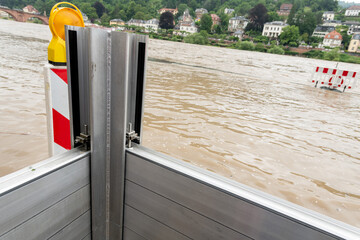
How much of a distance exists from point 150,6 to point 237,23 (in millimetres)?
37462

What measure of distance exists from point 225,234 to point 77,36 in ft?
4.06

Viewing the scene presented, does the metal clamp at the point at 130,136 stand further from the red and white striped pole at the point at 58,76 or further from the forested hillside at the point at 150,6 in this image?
the forested hillside at the point at 150,6

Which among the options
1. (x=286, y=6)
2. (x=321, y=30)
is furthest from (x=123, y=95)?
(x=286, y=6)

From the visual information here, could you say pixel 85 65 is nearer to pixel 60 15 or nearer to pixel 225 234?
pixel 60 15

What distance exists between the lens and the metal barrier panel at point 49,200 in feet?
3.15

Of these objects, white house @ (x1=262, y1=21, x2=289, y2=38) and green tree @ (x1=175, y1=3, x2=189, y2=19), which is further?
green tree @ (x1=175, y1=3, x2=189, y2=19)

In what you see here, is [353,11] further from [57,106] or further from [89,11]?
[57,106]

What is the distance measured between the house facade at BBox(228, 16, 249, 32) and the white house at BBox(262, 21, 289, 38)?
35.4 feet

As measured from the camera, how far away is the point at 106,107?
50.1 inches

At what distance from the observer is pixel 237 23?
99875 mm

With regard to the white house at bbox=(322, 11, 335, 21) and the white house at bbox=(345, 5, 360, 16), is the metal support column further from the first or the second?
the white house at bbox=(345, 5, 360, 16)

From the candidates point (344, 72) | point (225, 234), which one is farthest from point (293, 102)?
point (225, 234)

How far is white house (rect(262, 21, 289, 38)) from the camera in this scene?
8675 centimetres

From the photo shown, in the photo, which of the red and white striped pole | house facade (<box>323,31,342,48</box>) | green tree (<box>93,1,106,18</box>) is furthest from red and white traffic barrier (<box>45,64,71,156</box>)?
house facade (<box>323,31,342,48</box>)
